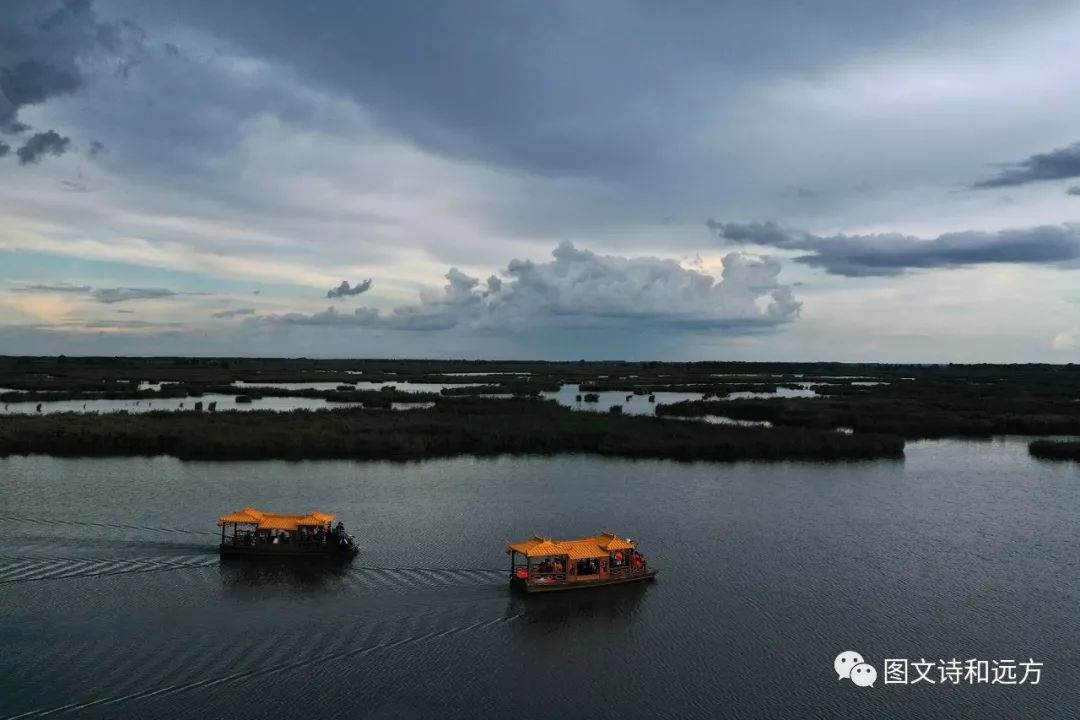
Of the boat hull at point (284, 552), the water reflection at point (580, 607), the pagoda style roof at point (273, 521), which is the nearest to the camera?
the water reflection at point (580, 607)

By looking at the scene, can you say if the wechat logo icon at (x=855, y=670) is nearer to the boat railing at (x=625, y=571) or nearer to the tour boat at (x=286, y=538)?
the boat railing at (x=625, y=571)

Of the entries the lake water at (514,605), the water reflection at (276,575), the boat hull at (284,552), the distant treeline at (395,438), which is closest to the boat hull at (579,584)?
the lake water at (514,605)

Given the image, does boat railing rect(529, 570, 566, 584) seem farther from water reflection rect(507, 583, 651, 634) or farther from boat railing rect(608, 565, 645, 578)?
boat railing rect(608, 565, 645, 578)

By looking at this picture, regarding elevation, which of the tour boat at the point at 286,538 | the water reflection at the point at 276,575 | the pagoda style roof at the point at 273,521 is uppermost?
the pagoda style roof at the point at 273,521

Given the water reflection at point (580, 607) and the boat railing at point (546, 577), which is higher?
the boat railing at point (546, 577)

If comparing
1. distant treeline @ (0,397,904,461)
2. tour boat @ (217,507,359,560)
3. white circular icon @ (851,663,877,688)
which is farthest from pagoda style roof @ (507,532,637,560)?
distant treeline @ (0,397,904,461)

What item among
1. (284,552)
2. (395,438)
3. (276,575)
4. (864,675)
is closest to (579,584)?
(864,675)
